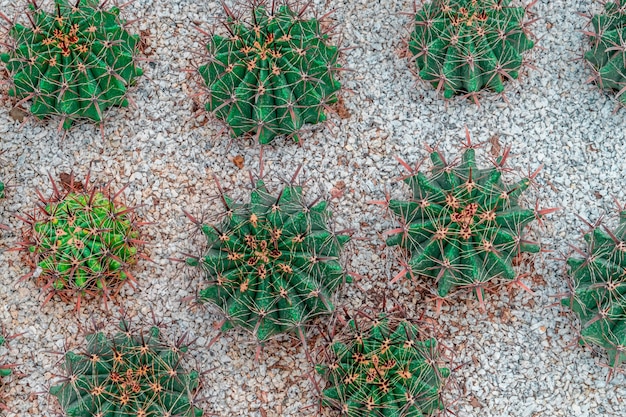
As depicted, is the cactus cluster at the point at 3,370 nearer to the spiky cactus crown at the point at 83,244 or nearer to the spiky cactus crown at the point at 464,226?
the spiky cactus crown at the point at 83,244

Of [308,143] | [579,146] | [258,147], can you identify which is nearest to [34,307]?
[258,147]

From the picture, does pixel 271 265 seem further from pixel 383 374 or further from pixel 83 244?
pixel 83 244

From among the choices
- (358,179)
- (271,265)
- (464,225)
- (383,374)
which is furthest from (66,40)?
(383,374)

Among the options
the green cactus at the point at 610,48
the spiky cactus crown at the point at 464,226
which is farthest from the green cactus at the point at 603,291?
the green cactus at the point at 610,48

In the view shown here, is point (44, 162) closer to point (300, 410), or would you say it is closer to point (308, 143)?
point (308, 143)

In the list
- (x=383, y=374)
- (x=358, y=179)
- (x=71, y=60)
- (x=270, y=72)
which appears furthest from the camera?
(x=358, y=179)

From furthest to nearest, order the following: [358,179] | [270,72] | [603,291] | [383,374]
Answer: [358,179] < [270,72] < [603,291] < [383,374]

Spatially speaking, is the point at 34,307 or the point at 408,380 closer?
the point at 408,380
